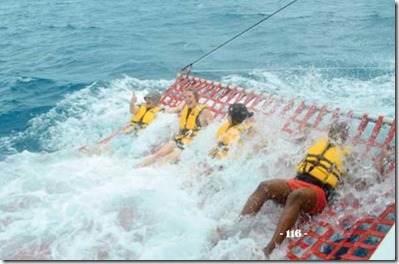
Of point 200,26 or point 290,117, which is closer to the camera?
point 290,117

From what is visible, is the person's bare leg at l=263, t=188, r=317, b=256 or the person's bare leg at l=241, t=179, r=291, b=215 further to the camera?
the person's bare leg at l=241, t=179, r=291, b=215

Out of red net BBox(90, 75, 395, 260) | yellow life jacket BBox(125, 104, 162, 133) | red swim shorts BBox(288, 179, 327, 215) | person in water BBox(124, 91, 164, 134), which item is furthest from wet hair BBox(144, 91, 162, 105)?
red swim shorts BBox(288, 179, 327, 215)

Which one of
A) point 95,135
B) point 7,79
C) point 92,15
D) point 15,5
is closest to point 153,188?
point 95,135

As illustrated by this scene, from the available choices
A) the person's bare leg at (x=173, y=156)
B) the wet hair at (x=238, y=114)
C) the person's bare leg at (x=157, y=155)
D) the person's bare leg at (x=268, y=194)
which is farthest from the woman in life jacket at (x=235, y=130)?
the person's bare leg at (x=268, y=194)

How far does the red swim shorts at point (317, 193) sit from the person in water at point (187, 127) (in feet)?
8.00

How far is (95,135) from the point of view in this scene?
30.3 ft

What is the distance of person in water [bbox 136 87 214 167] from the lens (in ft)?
23.3

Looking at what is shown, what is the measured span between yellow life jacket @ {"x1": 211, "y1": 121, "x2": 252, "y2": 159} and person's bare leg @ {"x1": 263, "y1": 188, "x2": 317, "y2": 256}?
5.64ft

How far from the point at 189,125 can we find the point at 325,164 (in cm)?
282

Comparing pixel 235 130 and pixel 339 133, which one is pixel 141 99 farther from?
pixel 339 133

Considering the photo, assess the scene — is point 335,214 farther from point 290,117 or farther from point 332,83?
point 332,83

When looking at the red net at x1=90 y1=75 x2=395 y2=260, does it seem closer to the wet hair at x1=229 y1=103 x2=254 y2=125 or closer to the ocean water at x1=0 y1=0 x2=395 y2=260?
the ocean water at x1=0 y1=0 x2=395 y2=260

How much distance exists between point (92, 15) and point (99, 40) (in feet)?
17.8

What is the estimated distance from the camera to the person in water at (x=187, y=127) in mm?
7109
